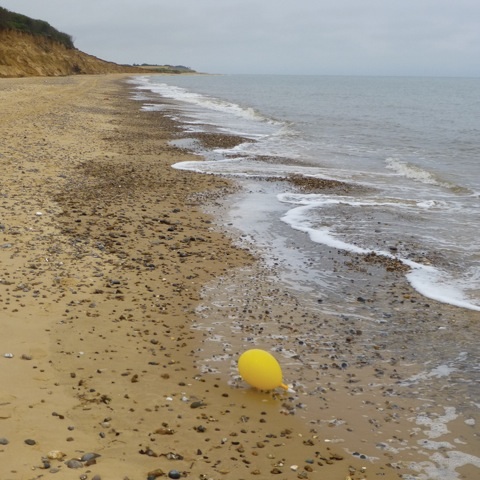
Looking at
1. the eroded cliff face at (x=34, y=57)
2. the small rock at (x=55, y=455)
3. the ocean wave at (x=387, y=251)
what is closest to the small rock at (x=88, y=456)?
the small rock at (x=55, y=455)

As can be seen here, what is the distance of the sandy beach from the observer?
14.3 feet

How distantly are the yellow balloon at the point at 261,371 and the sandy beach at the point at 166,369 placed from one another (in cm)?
13

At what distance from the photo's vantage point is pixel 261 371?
5.26 m

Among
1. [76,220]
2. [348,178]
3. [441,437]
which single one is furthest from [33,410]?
[348,178]

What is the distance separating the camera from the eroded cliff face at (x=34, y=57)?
2613 inches

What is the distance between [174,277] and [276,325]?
1.87m

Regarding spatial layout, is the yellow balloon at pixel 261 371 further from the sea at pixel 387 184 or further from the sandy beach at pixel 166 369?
the sea at pixel 387 184

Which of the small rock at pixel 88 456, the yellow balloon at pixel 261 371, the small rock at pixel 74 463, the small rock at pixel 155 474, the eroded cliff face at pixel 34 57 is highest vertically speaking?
the eroded cliff face at pixel 34 57

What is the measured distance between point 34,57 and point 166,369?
76.2 m

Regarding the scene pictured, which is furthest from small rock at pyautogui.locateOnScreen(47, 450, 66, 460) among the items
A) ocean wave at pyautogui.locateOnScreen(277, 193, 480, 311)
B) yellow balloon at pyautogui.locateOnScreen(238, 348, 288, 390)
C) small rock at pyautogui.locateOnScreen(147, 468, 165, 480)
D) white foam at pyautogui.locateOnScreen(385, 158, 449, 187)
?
white foam at pyautogui.locateOnScreen(385, 158, 449, 187)

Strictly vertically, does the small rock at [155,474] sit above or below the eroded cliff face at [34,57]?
below

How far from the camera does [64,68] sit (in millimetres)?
84750

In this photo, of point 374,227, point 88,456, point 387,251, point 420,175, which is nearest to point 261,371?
point 88,456

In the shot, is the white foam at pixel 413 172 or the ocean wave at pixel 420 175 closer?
the ocean wave at pixel 420 175
